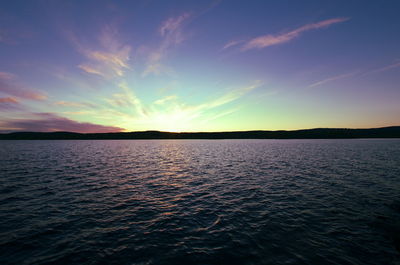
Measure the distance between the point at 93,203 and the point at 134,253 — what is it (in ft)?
34.7

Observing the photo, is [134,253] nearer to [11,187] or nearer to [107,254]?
[107,254]

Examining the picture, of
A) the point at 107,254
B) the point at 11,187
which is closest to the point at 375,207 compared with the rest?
the point at 107,254

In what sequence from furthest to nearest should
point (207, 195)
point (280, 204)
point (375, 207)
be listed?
point (207, 195) < point (280, 204) < point (375, 207)

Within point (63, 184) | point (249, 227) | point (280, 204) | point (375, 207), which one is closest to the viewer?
point (249, 227)

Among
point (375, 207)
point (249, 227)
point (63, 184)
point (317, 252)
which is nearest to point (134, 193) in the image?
point (63, 184)

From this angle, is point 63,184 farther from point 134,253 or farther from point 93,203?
point 134,253

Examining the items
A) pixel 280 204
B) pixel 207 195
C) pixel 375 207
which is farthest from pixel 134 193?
pixel 375 207

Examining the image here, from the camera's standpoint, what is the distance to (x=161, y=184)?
2623 centimetres

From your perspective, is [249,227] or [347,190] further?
[347,190]

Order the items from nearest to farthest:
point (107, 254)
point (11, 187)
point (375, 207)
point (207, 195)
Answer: point (107, 254)
point (375, 207)
point (207, 195)
point (11, 187)

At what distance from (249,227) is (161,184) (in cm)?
1571

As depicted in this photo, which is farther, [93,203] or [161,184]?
[161,184]

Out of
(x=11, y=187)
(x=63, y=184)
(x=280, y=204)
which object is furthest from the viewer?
(x=63, y=184)

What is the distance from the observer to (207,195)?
69.2 feet
